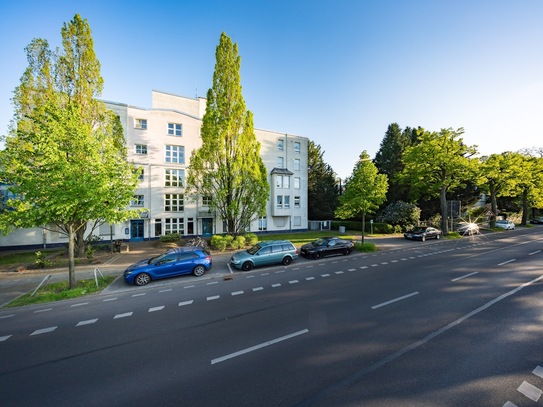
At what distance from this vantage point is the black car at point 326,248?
53.1 ft

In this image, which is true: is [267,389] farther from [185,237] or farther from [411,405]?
[185,237]

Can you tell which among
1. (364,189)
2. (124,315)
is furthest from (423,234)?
(124,315)

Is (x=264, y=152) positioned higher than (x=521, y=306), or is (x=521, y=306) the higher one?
(x=264, y=152)

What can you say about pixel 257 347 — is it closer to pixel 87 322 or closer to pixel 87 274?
pixel 87 322

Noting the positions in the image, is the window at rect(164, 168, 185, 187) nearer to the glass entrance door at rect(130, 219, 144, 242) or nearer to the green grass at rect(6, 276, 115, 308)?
the glass entrance door at rect(130, 219, 144, 242)

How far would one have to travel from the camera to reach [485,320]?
21.3ft

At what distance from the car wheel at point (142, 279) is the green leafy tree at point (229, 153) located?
31.5 ft

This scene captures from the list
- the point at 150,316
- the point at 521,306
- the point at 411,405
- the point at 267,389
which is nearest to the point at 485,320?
the point at 521,306

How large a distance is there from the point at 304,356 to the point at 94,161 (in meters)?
12.5

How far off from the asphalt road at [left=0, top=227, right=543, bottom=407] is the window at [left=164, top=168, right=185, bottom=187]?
18.4m

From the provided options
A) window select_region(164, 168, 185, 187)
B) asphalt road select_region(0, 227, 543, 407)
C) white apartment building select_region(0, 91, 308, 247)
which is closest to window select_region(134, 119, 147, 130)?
white apartment building select_region(0, 91, 308, 247)

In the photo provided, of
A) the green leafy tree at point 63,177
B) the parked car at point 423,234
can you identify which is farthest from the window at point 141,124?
the parked car at point 423,234

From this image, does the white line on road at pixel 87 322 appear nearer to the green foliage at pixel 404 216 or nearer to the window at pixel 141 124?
the window at pixel 141 124

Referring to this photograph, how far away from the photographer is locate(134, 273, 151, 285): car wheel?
11109mm
